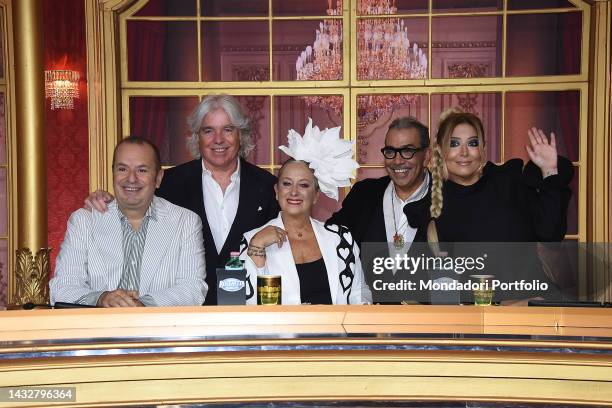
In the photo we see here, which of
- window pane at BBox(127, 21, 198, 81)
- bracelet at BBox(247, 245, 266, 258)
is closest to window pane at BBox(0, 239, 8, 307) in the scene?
window pane at BBox(127, 21, 198, 81)

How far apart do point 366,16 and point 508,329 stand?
378cm

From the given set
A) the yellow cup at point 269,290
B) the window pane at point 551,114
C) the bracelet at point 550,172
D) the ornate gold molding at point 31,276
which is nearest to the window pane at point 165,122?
the ornate gold molding at point 31,276

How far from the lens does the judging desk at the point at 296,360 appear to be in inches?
77.4

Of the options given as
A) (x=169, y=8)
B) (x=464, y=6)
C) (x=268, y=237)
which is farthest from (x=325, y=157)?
(x=464, y=6)

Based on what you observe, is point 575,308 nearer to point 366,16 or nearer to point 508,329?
point 508,329

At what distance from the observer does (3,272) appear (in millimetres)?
5758

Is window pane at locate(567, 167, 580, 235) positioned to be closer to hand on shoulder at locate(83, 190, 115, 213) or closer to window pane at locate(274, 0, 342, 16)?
window pane at locate(274, 0, 342, 16)

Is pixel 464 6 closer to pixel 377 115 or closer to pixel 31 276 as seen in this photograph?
pixel 377 115

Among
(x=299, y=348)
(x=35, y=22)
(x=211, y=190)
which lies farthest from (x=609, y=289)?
(x=35, y=22)

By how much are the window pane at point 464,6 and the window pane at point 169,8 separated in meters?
1.76

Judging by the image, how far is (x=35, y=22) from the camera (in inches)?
187

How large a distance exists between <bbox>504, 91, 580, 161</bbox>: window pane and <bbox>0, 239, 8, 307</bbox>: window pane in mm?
3772

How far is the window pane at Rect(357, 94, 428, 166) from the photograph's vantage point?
18.5 ft

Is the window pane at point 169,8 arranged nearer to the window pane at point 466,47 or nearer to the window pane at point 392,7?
the window pane at point 392,7
